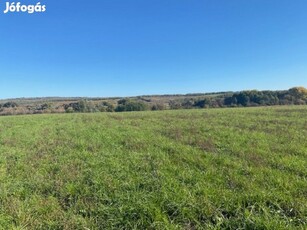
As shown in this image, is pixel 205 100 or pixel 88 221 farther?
pixel 205 100

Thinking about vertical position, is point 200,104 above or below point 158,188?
below

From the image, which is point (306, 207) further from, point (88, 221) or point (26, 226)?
point (26, 226)

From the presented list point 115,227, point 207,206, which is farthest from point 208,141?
point 115,227

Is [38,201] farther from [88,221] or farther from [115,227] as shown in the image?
[115,227]

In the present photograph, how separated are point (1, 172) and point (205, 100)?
58.4 meters

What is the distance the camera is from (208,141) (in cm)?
1220

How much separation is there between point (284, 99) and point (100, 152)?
60289 mm

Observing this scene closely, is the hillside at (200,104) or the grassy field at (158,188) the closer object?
the grassy field at (158,188)

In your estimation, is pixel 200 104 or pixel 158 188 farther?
pixel 200 104

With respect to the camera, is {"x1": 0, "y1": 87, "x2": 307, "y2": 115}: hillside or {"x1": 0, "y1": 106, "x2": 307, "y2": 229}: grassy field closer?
{"x1": 0, "y1": 106, "x2": 307, "y2": 229}: grassy field

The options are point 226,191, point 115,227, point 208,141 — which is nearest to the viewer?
point 115,227

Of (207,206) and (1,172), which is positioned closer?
(207,206)

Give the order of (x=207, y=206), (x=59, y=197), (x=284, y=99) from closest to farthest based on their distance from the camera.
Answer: (x=207, y=206), (x=59, y=197), (x=284, y=99)

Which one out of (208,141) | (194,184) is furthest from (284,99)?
(194,184)
